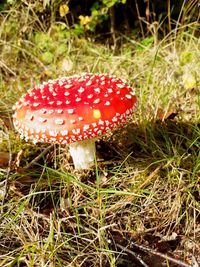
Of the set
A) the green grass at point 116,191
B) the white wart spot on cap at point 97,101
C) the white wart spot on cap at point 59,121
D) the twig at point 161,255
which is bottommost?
the twig at point 161,255

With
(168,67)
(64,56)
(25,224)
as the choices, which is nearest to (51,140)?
(25,224)

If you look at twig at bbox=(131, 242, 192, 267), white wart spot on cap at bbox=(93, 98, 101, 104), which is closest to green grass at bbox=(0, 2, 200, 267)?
twig at bbox=(131, 242, 192, 267)

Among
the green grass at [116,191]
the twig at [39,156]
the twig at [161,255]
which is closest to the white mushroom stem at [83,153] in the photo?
the green grass at [116,191]

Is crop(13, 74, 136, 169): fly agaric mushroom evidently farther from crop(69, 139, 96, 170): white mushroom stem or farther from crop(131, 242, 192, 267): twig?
crop(131, 242, 192, 267): twig

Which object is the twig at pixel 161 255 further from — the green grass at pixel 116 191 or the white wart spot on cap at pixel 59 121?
the white wart spot on cap at pixel 59 121

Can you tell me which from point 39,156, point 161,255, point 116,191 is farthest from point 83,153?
point 161,255

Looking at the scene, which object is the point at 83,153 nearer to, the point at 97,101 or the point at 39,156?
the point at 39,156
